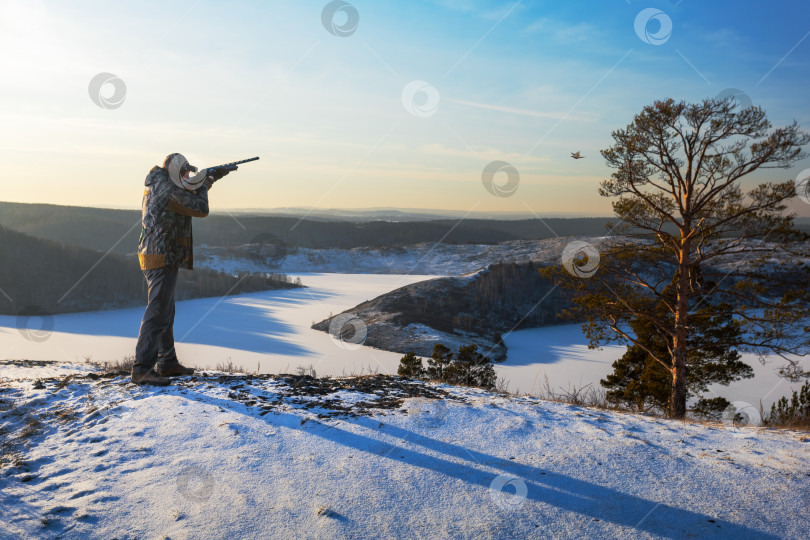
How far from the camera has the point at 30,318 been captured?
38.3 meters

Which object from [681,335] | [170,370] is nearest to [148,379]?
[170,370]

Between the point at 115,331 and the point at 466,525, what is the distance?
33736 mm

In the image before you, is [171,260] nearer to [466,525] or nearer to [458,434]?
[458,434]

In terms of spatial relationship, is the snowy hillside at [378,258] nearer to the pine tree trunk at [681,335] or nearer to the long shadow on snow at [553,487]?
the pine tree trunk at [681,335]

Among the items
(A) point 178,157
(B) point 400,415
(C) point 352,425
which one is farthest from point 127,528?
(A) point 178,157

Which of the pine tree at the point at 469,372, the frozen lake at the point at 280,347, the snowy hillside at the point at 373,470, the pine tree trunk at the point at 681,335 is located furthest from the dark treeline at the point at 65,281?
the pine tree trunk at the point at 681,335

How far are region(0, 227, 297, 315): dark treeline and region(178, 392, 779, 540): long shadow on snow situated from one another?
152 feet

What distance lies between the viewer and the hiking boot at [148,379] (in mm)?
7203

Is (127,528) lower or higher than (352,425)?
lower

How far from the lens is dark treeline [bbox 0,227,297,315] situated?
1735 inches

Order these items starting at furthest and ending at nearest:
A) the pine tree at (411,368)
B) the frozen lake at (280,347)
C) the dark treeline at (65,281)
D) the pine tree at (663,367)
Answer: the dark treeline at (65,281) < the frozen lake at (280,347) < the pine tree at (663,367) < the pine tree at (411,368)

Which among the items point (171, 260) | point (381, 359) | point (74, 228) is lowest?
point (381, 359)

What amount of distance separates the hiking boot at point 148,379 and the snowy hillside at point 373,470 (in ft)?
1.19

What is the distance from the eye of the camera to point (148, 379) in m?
7.20
